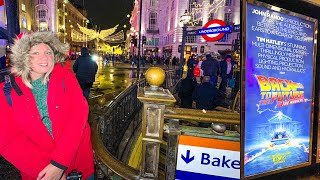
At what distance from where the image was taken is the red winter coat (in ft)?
6.94

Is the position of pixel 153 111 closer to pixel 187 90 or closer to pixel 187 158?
pixel 187 158

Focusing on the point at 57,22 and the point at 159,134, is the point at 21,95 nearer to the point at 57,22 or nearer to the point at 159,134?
the point at 159,134

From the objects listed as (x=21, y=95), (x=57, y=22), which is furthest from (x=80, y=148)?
(x=57, y=22)

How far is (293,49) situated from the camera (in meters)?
2.35

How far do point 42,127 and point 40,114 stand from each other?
0.14 meters

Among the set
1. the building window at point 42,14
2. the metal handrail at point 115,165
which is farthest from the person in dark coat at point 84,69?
the building window at point 42,14

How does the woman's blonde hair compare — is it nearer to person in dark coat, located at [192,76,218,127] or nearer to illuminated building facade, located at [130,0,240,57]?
person in dark coat, located at [192,76,218,127]

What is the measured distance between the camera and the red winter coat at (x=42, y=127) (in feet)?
6.94

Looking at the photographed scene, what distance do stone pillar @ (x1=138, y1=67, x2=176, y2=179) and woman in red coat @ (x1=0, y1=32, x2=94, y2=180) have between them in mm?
632

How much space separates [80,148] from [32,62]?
1.02 m

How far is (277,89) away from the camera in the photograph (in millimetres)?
2236

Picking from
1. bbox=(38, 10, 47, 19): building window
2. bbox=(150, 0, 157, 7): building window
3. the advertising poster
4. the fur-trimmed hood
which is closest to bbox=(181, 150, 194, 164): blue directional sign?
the advertising poster

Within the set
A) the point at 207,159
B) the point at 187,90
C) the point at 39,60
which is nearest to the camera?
the point at 39,60

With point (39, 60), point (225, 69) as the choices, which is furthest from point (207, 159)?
point (225, 69)
